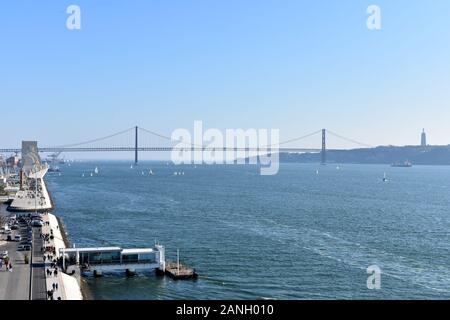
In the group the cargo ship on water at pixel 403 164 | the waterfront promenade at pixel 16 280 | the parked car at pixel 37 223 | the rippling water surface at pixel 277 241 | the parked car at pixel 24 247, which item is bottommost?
the rippling water surface at pixel 277 241

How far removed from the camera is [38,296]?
331 inches

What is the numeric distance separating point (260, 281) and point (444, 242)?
7653mm

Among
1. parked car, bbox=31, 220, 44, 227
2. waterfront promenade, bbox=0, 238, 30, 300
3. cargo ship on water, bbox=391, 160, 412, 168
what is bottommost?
waterfront promenade, bbox=0, 238, 30, 300

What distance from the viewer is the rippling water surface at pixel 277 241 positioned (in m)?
10.7

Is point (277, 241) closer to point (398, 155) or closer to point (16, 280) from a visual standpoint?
point (16, 280)

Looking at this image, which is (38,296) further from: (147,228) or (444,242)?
(444,242)

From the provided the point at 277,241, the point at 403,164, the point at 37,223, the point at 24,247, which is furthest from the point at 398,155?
the point at 24,247

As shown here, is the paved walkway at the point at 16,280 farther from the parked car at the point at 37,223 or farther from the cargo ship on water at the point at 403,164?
the cargo ship on water at the point at 403,164

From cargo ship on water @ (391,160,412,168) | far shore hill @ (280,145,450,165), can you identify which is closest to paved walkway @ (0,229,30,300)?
far shore hill @ (280,145,450,165)

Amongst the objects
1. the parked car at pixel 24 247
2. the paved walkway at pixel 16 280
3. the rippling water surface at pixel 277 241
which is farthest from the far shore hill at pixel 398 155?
the paved walkway at pixel 16 280

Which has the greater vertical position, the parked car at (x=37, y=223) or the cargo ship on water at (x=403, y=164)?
the cargo ship on water at (x=403, y=164)

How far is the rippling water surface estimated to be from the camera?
10.7 meters

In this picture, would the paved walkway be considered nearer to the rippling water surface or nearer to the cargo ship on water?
the rippling water surface
